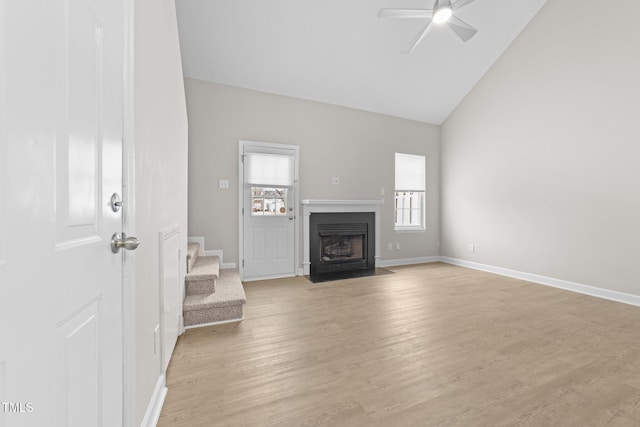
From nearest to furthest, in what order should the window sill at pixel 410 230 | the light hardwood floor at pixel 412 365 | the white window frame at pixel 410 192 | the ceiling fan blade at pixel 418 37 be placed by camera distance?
1. the light hardwood floor at pixel 412 365
2. the ceiling fan blade at pixel 418 37
3. the window sill at pixel 410 230
4. the white window frame at pixel 410 192

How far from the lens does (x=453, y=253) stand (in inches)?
207

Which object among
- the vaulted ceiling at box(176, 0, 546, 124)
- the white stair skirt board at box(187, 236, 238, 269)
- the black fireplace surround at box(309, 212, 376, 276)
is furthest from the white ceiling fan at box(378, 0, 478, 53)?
the white stair skirt board at box(187, 236, 238, 269)

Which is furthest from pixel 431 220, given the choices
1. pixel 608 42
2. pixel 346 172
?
pixel 608 42

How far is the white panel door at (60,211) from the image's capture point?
483 mm

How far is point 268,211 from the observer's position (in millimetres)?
4195

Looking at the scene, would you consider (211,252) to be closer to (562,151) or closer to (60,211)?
(60,211)

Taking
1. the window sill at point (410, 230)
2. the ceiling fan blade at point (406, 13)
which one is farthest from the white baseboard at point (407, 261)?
the ceiling fan blade at point (406, 13)

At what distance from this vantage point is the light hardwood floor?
142 centimetres

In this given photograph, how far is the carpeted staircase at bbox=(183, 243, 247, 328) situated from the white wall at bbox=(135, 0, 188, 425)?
3.07 ft

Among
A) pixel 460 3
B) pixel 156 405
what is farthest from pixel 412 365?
pixel 460 3

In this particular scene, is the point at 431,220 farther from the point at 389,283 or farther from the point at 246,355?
the point at 246,355

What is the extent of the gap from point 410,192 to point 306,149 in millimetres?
2414

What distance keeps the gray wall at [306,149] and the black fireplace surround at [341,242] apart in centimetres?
34

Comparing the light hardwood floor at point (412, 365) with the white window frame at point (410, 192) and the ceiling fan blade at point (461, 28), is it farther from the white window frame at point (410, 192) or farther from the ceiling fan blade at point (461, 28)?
the ceiling fan blade at point (461, 28)
